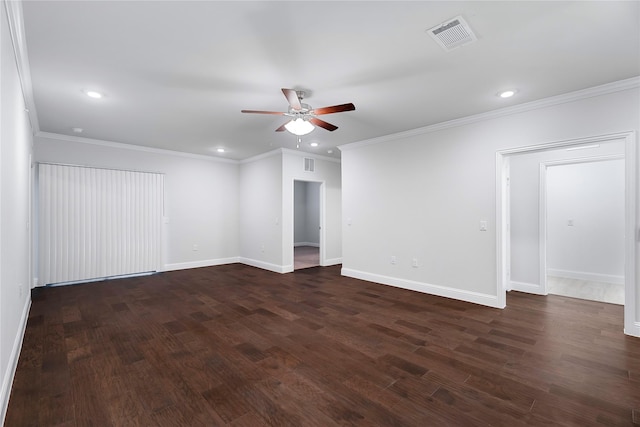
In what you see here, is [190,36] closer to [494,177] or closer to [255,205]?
[494,177]

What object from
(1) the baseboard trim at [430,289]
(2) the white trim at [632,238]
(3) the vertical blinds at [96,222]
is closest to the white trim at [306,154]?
(1) the baseboard trim at [430,289]

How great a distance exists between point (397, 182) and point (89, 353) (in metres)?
4.56

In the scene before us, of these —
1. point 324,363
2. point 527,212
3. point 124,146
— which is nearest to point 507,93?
point 527,212

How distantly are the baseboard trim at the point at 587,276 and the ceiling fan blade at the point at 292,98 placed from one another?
19.7 feet

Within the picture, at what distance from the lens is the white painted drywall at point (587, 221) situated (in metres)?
5.12

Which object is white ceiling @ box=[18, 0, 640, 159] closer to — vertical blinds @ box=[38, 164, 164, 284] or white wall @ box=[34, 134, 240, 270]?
white wall @ box=[34, 134, 240, 270]

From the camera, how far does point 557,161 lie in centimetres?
447

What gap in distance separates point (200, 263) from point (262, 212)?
190cm

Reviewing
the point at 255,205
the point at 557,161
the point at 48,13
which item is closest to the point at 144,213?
the point at 255,205

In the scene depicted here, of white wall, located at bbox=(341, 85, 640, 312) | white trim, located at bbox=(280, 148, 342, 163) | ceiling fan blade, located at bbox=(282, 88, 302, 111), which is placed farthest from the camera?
white trim, located at bbox=(280, 148, 342, 163)

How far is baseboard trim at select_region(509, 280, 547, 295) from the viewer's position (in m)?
A: 4.56

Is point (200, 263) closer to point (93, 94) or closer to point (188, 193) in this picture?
point (188, 193)

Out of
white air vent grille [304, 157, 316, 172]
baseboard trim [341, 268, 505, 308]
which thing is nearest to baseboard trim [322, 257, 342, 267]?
baseboard trim [341, 268, 505, 308]

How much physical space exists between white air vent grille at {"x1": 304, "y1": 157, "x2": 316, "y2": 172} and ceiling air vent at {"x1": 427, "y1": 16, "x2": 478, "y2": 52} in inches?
174
